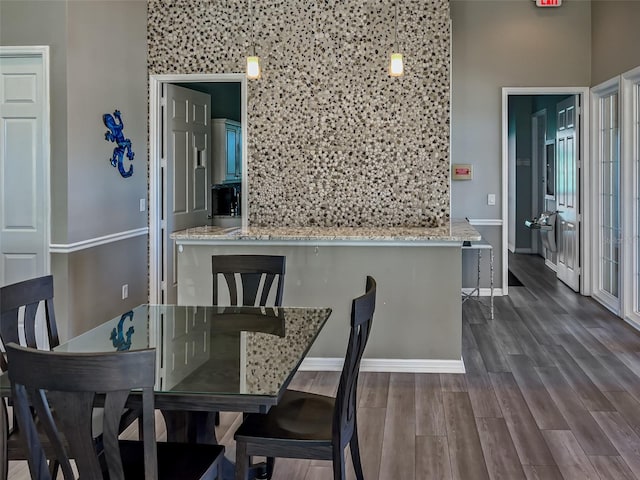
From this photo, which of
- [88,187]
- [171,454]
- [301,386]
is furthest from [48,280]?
[88,187]

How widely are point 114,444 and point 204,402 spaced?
12.5 inches

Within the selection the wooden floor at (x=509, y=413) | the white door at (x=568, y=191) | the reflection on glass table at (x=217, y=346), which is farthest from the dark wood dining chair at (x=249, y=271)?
the white door at (x=568, y=191)

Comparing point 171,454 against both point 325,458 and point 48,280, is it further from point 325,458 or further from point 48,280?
point 48,280

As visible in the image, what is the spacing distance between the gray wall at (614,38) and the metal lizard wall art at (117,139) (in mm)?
4436

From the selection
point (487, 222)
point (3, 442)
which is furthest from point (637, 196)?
point (3, 442)

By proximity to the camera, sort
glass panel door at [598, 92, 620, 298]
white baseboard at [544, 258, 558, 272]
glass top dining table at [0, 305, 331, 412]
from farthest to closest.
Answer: white baseboard at [544, 258, 558, 272]
glass panel door at [598, 92, 620, 298]
glass top dining table at [0, 305, 331, 412]

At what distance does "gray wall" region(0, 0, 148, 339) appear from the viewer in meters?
4.51

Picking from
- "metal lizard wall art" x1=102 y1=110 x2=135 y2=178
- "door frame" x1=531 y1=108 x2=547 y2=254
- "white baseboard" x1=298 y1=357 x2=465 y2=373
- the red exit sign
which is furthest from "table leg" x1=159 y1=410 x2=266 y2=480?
"door frame" x1=531 y1=108 x2=547 y2=254

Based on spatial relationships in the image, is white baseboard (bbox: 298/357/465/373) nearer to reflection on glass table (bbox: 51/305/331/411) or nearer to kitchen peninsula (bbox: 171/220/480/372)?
kitchen peninsula (bbox: 171/220/480/372)

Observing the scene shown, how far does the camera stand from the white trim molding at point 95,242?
4566 mm

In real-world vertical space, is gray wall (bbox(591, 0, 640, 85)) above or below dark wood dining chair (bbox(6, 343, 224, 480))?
above

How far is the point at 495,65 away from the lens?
695 centimetres

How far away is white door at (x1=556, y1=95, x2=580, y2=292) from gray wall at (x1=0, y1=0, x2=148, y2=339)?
476 cm

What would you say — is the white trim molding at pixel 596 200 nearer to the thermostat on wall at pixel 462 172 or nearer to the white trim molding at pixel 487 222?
the white trim molding at pixel 487 222
